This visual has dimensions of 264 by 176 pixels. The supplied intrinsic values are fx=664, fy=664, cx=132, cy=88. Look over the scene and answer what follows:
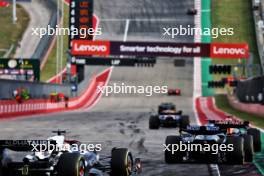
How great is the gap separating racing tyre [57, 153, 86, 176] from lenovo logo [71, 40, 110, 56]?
54.4 metres

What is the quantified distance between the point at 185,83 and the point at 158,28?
11.2 meters

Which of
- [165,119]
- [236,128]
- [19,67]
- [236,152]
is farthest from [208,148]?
[19,67]

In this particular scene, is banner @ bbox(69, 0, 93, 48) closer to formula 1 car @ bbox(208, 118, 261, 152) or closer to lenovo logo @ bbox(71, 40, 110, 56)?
A: lenovo logo @ bbox(71, 40, 110, 56)

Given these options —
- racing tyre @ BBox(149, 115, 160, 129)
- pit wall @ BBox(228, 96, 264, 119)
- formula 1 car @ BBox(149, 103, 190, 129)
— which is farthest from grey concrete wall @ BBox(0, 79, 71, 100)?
pit wall @ BBox(228, 96, 264, 119)

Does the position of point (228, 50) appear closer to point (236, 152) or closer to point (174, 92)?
point (174, 92)

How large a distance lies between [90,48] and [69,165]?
2210 inches

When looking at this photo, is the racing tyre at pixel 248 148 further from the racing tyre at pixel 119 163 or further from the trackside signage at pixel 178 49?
the trackside signage at pixel 178 49

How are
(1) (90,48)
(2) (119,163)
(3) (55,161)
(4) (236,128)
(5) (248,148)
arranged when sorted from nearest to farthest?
(3) (55,161)
(2) (119,163)
(5) (248,148)
(4) (236,128)
(1) (90,48)

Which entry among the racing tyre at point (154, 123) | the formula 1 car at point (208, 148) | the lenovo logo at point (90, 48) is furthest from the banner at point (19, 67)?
the formula 1 car at point (208, 148)

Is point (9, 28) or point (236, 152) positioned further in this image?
point (9, 28)

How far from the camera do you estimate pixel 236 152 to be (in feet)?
49.2

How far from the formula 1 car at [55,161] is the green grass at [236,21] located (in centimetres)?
7241

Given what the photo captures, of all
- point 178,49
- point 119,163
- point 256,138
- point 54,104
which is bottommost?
point 119,163

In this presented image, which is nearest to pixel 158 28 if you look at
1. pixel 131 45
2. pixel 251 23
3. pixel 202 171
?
pixel 251 23
